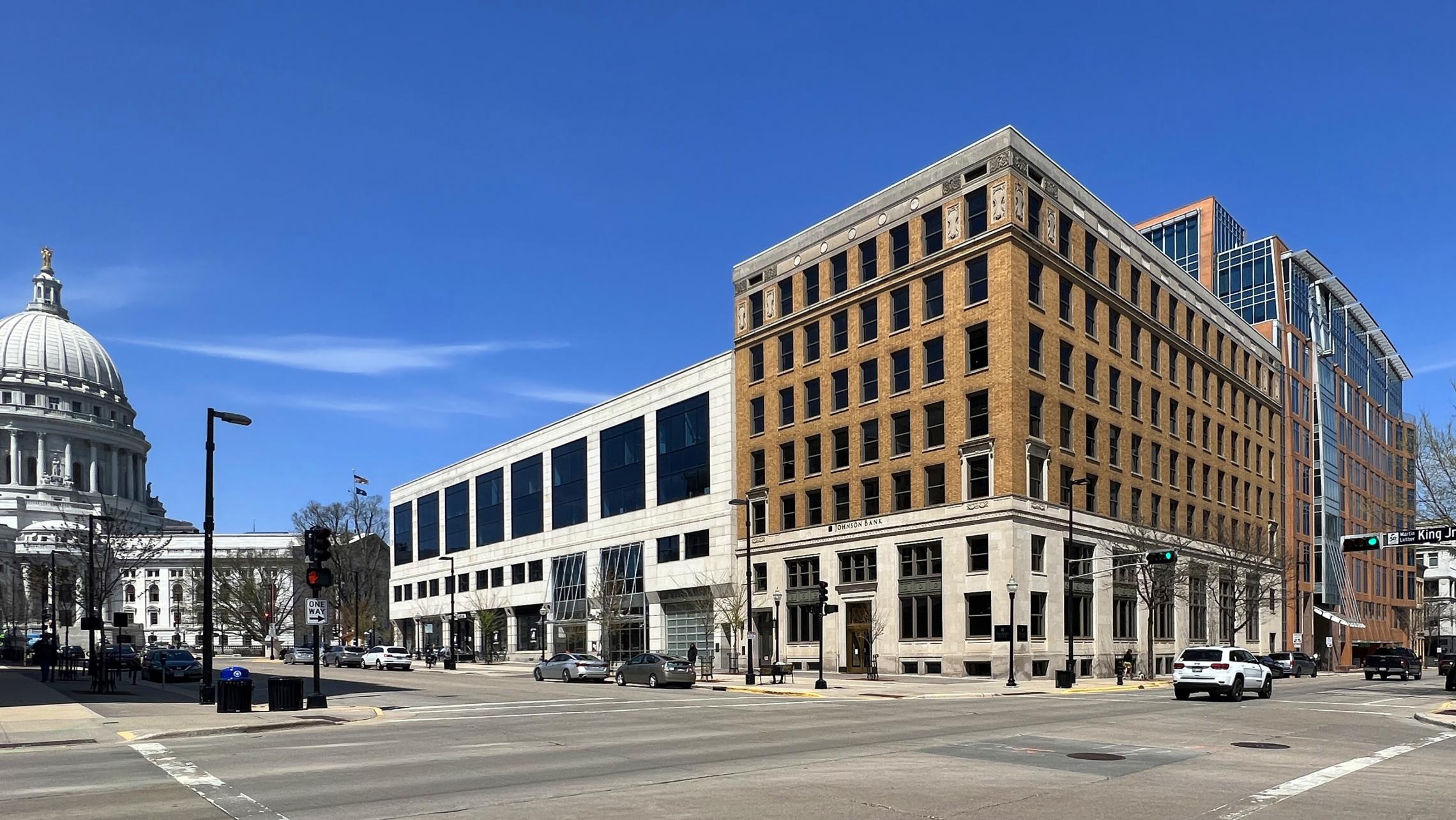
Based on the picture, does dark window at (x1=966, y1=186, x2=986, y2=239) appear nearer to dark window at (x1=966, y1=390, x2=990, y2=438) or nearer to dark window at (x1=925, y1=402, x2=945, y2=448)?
dark window at (x1=966, y1=390, x2=990, y2=438)

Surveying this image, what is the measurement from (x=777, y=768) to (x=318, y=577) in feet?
55.8

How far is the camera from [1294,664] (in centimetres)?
6488

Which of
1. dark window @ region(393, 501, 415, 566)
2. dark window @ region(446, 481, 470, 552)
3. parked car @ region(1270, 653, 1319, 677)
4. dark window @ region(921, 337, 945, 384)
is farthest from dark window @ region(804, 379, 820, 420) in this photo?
dark window @ region(393, 501, 415, 566)

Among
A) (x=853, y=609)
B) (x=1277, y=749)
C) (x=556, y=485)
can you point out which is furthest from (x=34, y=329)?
(x=1277, y=749)

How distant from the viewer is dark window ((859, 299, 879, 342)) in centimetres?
6319

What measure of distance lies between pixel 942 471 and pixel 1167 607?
21.4m

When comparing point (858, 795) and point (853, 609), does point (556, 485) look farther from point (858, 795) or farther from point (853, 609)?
point (858, 795)

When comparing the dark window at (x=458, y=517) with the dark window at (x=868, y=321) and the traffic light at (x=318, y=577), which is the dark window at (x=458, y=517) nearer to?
the dark window at (x=868, y=321)

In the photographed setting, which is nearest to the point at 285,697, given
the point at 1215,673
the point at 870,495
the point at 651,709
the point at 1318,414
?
the point at 651,709

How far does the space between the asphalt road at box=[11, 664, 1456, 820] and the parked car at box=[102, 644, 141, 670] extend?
29561 mm

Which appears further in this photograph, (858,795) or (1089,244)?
(1089,244)

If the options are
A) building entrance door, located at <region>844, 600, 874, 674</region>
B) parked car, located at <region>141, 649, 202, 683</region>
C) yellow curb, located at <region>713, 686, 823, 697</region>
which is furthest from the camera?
building entrance door, located at <region>844, 600, 874, 674</region>

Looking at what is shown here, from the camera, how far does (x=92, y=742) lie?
2295 cm

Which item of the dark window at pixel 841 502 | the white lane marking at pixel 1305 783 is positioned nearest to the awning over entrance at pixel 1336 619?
the dark window at pixel 841 502
